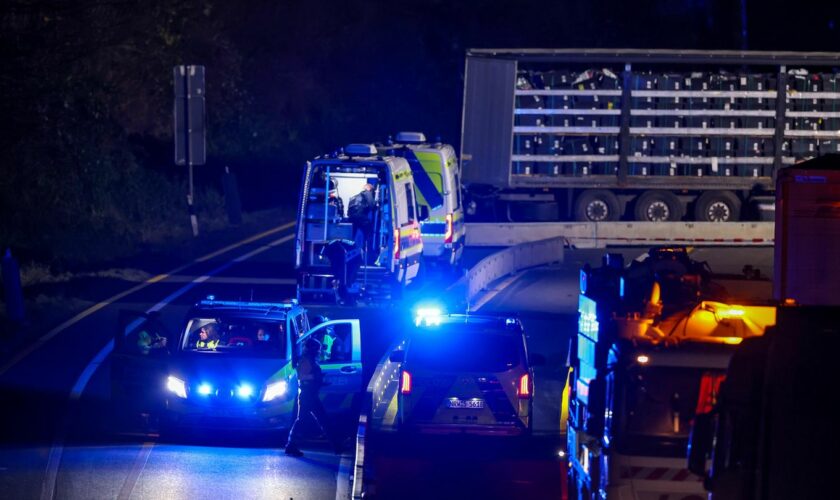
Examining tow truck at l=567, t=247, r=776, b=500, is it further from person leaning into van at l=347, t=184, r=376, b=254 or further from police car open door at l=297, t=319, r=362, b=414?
person leaning into van at l=347, t=184, r=376, b=254

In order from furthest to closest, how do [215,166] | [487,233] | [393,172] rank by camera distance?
[215,166], [487,233], [393,172]

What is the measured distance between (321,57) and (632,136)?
38.1 m

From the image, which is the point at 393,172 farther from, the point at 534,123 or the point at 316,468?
the point at 534,123

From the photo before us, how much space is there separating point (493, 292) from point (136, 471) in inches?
518

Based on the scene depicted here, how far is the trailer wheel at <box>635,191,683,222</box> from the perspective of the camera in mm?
34250

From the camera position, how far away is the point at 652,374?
9.55m

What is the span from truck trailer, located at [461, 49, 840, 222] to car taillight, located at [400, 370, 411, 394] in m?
18.0

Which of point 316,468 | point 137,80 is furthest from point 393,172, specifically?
point 137,80

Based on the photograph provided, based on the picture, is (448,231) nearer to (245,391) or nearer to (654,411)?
(245,391)

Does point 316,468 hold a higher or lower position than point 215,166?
lower

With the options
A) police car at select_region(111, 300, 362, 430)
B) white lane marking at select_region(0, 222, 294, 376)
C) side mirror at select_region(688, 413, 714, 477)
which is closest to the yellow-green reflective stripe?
white lane marking at select_region(0, 222, 294, 376)

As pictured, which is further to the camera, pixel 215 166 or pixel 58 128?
pixel 215 166

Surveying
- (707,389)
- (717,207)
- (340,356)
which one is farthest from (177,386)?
(717,207)

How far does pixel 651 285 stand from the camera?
451 inches
